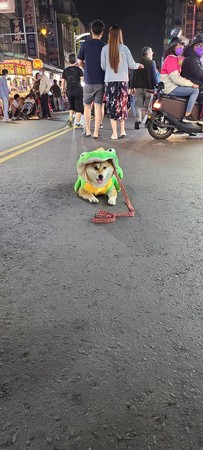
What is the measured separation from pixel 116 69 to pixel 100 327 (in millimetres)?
6520

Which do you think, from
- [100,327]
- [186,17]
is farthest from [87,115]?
[186,17]

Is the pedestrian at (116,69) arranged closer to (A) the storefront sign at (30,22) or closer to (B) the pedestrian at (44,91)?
(B) the pedestrian at (44,91)

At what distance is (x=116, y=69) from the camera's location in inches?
278

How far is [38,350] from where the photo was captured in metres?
1.40

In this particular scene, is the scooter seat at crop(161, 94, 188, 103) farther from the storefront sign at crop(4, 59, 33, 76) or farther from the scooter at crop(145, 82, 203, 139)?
the storefront sign at crop(4, 59, 33, 76)

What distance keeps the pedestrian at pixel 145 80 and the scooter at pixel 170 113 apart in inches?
85.0

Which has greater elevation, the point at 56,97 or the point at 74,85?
the point at 74,85

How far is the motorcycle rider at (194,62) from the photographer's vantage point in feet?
23.5

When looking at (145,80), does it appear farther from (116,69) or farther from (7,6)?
(7,6)

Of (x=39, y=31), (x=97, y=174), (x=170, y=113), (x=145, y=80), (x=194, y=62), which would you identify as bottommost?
(x=97, y=174)

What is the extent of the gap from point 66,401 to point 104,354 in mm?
253

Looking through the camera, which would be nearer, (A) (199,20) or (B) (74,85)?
(B) (74,85)

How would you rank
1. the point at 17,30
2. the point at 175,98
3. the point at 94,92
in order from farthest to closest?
the point at 17,30
the point at 94,92
the point at 175,98

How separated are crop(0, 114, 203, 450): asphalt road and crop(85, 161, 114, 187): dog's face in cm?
26
